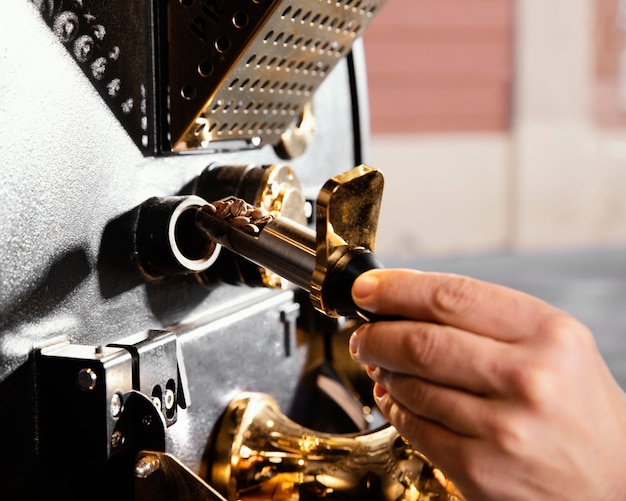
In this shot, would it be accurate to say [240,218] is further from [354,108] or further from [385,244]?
[385,244]

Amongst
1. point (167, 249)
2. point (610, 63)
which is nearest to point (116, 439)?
point (167, 249)

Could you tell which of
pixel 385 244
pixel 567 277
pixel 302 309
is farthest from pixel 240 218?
pixel 385 244

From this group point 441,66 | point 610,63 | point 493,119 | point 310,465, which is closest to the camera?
point 310,465

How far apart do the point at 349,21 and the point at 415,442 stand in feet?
1.16

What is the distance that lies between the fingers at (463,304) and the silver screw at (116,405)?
0.57 ft

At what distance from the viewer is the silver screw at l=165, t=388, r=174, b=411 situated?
497 millimetres

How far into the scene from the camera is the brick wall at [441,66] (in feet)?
15.7

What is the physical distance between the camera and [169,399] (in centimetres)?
50

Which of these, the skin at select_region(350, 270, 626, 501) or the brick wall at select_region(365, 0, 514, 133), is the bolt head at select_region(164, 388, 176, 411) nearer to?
the skin at select_region(350, 270, 626, 501)

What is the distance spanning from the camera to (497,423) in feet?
1.16

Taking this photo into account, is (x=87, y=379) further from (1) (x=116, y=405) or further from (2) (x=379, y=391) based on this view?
(2) (x=379, y=391)

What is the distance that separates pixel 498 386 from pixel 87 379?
23 cm

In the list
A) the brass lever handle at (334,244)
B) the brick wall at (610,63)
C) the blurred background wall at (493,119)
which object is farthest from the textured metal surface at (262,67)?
the brick wall at (610,63)

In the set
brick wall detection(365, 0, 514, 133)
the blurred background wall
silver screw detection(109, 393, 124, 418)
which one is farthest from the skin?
brick wall detection(365, 0, 514, 133)
